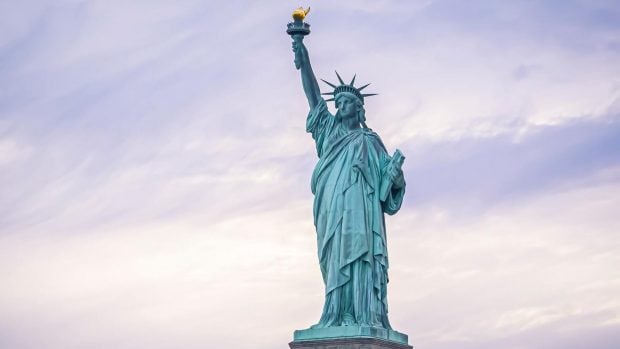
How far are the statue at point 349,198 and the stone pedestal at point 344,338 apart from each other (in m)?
0.22

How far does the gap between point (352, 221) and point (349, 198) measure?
21.7 inches

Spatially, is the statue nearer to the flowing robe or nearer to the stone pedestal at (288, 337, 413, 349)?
the flowing robe

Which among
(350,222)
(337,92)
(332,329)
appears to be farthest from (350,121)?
(332,329)

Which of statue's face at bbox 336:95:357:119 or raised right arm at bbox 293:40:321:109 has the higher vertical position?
raised right arm at bbox 293:40:321:109

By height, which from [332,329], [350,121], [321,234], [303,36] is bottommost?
[332,329]

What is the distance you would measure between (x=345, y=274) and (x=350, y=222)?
1.13 m

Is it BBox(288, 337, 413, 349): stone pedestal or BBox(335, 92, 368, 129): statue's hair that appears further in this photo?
BBox(335, 92, 368, 129): statue's hair

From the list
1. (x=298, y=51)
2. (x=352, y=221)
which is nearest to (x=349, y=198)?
(x=352, y=221)

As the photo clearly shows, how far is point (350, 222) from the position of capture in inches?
1139

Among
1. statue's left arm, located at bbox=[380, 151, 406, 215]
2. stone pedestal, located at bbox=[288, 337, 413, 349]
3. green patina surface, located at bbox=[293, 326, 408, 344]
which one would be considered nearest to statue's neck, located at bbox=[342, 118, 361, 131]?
statue's left arm, located at bbox=[380, 151, 406, 215]

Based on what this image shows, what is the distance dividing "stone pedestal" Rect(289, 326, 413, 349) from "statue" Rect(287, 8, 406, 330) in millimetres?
224

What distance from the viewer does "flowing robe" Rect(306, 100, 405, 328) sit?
93.8 feet

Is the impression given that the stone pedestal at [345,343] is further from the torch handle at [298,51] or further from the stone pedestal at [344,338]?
the torch handle at [298,51]

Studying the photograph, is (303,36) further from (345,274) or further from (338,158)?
(345,274)
